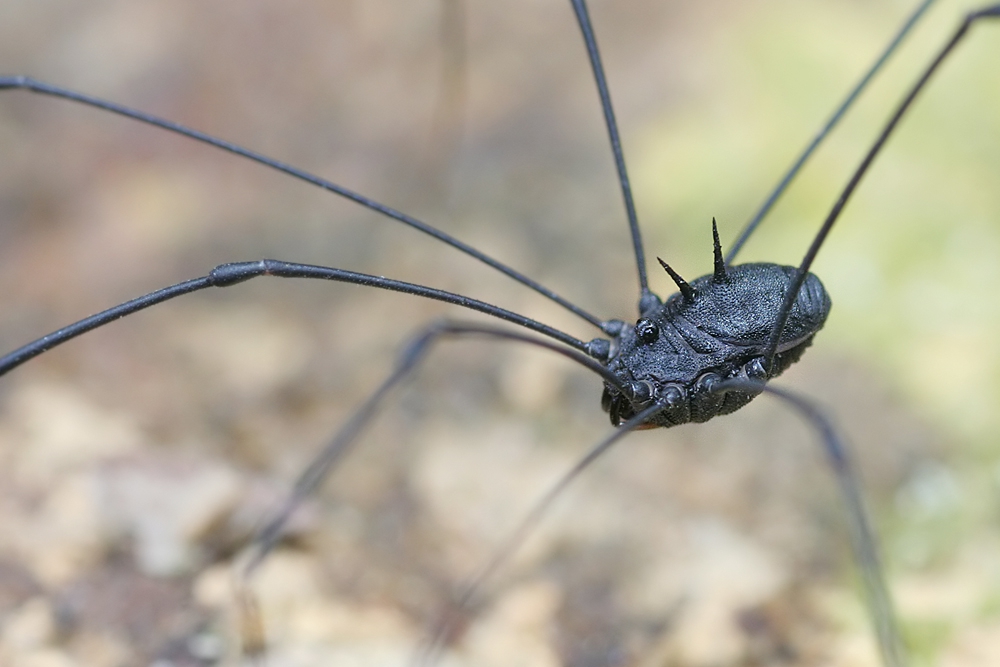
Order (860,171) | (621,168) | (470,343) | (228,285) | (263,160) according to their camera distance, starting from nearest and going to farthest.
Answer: (860,171) → (228,285) → (263,160) → (621,168) → (470,343)

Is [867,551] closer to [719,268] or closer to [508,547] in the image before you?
[719,268]

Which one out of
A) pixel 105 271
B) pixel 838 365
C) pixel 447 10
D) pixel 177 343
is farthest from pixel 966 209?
pixel 105 271

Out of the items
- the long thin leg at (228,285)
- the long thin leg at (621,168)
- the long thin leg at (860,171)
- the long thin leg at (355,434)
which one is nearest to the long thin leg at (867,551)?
the long thin leg at (860,171)

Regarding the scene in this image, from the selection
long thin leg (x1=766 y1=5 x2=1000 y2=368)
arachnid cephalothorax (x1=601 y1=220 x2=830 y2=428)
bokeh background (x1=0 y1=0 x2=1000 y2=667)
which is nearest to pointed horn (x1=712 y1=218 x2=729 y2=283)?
arachnid cephalothorax (x1=601 y1=220 x2=830 y2=428)

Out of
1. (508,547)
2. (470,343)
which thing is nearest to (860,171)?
(508,547)

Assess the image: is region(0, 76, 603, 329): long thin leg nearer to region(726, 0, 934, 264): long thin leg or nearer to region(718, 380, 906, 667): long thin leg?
region(726, 0, 934, 264): long thin leg

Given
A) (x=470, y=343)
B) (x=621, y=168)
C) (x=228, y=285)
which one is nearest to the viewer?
(x=228, y=285)

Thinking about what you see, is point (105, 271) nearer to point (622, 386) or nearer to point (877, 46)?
point (622, 386)
